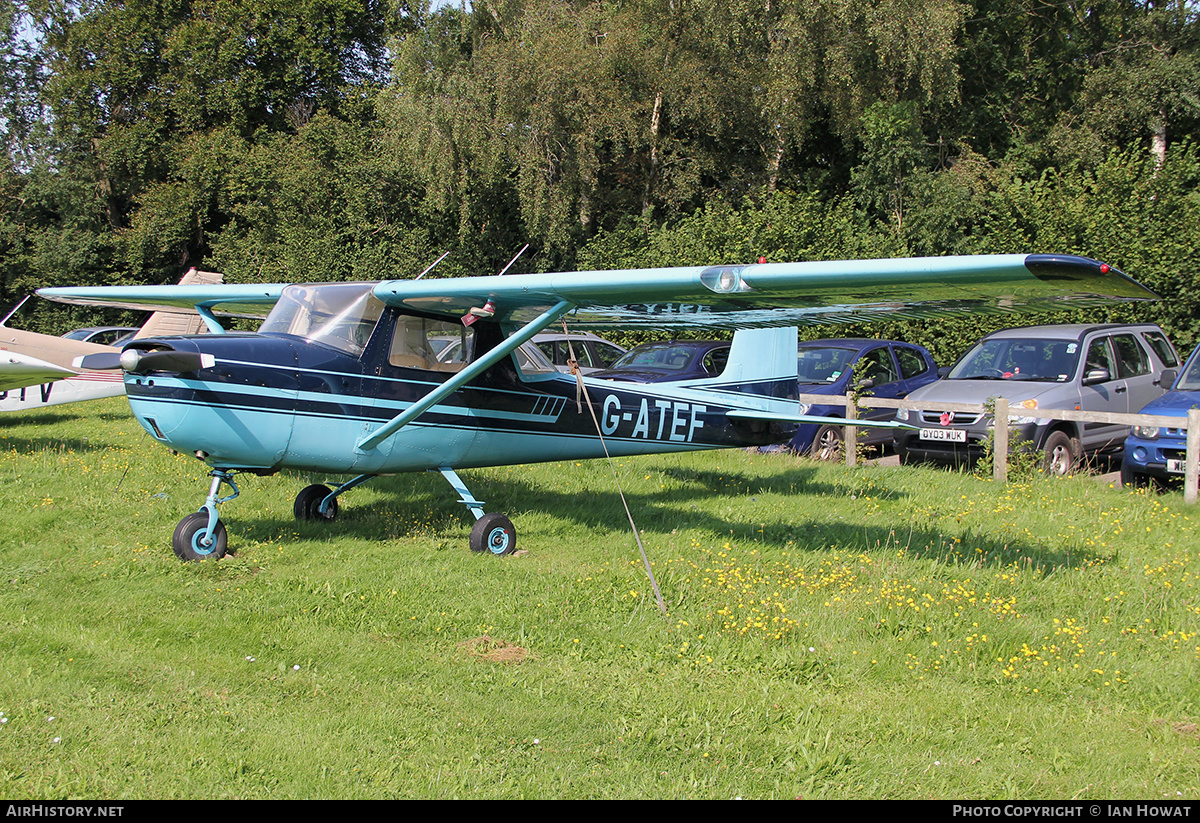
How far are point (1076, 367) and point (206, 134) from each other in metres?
36.7

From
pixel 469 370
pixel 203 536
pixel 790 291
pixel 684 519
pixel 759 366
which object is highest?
pixel 790 291

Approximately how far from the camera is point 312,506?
326 inches

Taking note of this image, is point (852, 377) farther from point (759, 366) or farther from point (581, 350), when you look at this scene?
point (581, 350)

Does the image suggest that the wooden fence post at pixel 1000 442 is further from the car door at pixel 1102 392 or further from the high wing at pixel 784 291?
the high wing at pixel 784 291

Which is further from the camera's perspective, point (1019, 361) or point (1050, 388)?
point (1019, 361)

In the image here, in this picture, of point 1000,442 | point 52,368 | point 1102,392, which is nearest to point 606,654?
point 1000,442

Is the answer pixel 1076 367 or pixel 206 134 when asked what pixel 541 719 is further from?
pixel 206 134

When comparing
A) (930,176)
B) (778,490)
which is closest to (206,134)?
(930,176)

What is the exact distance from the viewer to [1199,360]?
10.5m

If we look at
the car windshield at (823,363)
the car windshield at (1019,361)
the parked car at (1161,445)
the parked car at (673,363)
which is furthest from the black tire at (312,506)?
the parked car at (1161,445)

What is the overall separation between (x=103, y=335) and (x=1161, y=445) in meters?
21.1

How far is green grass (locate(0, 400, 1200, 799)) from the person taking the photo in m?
3.69

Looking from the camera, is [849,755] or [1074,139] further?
[1074,139]

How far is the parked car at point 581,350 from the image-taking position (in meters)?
15.4
